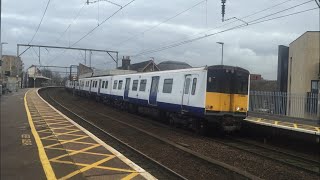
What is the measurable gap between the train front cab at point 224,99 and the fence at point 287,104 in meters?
7.15

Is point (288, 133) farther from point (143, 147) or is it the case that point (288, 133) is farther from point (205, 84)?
point (143, 147)

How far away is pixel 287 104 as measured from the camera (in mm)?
27391

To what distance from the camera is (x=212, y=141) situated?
17625 millimetres

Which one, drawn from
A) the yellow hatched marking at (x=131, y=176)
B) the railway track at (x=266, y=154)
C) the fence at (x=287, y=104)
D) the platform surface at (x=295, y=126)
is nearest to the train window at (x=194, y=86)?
the railway track at (x=266, y=154)

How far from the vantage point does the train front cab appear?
1845 cm

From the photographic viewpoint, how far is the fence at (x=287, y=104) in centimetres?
2567

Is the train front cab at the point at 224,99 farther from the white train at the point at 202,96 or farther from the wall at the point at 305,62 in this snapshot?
the wall at the point at 305,62

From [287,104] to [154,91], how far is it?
26.8 feet

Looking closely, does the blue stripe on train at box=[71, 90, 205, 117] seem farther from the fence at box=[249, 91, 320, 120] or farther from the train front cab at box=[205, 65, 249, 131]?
the fence at box=[249, 91, 320, 120]

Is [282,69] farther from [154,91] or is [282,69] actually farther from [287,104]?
[154,91]

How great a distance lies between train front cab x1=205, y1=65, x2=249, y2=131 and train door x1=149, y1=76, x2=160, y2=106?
652 cm

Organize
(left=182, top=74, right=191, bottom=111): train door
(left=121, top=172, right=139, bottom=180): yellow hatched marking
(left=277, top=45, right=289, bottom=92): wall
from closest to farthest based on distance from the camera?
(left=121, top=172, right=139, bottom=180): yellow hatched marking → (left=182, top=74, right=191, bottom=111): train door → (left=277, top=45, right=289, bottom=92): wall

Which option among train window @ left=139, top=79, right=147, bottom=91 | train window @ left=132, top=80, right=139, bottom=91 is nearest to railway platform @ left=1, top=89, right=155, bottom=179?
train window @ left=139, top=79, right=147, bottom=91

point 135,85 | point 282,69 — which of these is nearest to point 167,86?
point 135,85
